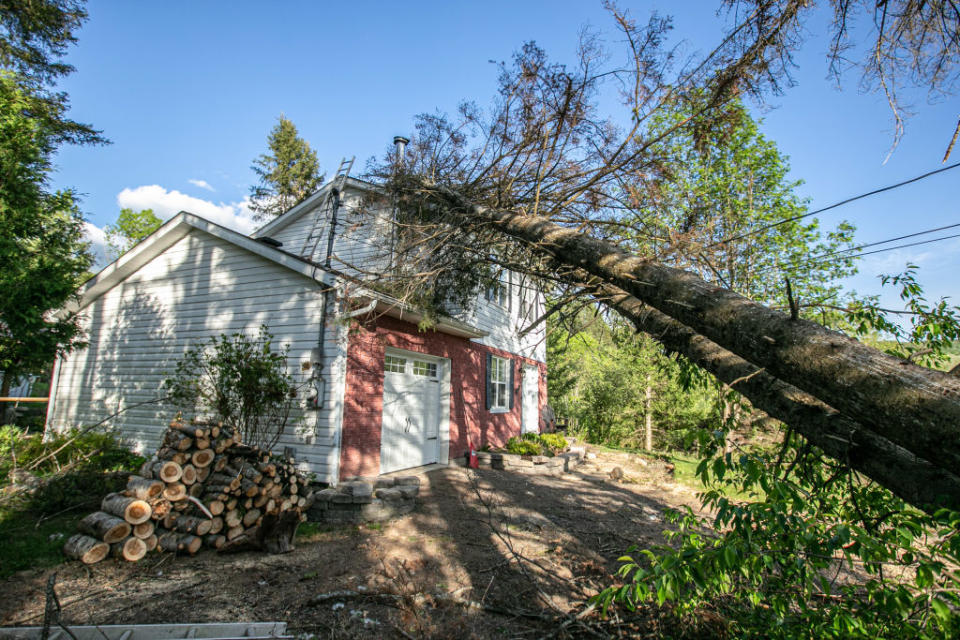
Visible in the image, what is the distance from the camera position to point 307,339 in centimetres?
705

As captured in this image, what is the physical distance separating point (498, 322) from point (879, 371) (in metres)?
10.8

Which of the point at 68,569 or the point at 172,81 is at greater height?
the point at 172,81

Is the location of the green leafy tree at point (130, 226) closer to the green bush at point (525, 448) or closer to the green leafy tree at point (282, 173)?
the green leafy tree at point (282, 173)

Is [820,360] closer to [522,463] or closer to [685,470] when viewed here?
[522,463]

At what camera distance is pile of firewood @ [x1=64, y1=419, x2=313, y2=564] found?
169 inches

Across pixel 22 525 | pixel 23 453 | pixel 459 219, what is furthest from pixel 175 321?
pixel 459 219

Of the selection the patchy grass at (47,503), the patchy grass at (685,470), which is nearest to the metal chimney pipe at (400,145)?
the patchy grass at (47,503)

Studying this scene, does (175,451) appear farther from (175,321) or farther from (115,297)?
(115,297)

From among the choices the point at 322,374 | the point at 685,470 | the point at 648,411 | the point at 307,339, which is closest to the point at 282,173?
the point at 307,339

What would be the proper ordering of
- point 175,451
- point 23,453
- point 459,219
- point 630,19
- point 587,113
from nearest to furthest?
point 630,19 → point 175,451 → point 587,113 → point 459,219 → point 23,453

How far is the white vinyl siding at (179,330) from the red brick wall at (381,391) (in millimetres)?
338

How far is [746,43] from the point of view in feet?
12.8

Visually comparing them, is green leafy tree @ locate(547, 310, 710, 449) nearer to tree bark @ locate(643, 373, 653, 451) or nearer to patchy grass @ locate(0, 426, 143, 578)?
tree bark @ locate(643, 373, 653, 451)

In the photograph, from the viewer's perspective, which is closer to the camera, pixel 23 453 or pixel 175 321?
pixel 23 453
